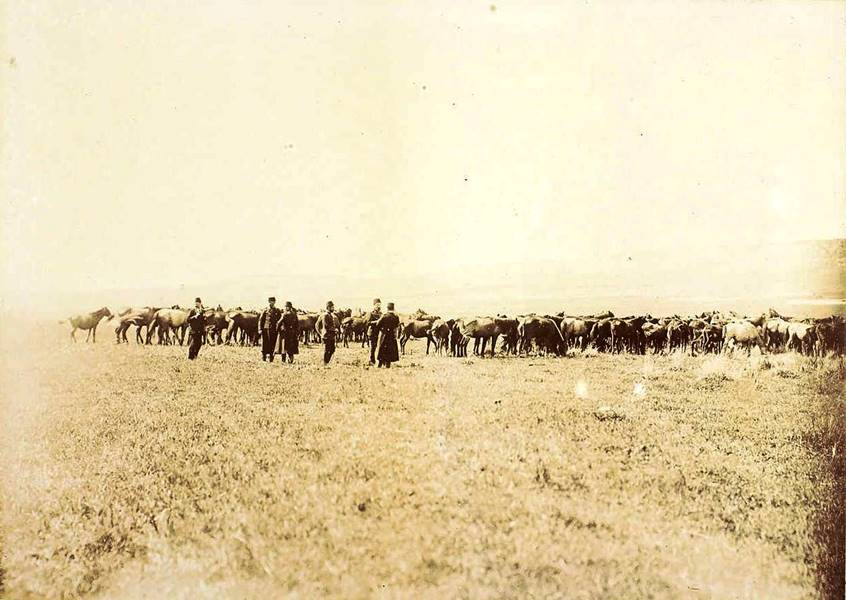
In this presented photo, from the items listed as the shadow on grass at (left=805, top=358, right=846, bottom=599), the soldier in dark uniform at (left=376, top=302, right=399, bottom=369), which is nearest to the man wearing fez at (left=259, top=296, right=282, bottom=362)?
the soldier in dark uniform at (left=376, top=302, right=399, bottom=369)

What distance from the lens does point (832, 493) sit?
727 centimetres

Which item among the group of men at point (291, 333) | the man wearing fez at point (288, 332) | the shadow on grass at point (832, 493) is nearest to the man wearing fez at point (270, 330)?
the group of men at point (291, 333)

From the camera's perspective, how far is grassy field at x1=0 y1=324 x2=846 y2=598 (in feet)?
18.8

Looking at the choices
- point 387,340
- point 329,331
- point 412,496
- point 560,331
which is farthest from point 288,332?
point 560,331

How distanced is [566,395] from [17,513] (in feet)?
30.5

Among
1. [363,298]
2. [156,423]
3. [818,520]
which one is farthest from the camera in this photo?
[363,298]

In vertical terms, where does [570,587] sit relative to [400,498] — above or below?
below

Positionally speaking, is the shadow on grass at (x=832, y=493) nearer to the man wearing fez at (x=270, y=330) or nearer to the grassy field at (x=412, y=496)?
the grassy field at (x=412, y=496)

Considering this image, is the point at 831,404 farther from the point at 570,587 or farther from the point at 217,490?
the point at 217,490

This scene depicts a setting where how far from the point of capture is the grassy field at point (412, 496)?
573cm

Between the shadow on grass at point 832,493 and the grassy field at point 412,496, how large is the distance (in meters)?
0.04

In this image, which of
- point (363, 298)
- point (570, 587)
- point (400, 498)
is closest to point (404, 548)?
point (400, 498)

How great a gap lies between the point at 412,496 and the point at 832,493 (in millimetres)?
5255

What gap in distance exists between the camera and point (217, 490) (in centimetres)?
687
